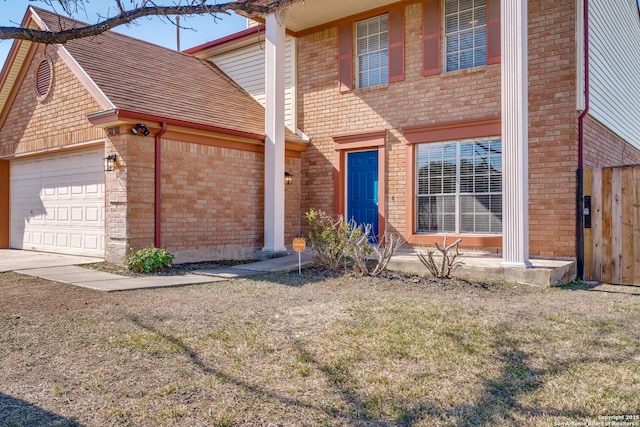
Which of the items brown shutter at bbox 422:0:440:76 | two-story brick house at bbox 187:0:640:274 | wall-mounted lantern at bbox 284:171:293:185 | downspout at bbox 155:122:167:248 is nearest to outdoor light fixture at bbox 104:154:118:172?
downspout at bbox 155:122:167:248

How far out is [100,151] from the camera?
10.3m

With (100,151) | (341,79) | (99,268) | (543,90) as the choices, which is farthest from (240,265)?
(543,90)

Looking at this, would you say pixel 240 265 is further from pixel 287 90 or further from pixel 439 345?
pixel 439 345

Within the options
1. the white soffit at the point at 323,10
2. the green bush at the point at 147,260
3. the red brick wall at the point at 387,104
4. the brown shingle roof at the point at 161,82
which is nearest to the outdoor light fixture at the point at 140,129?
the brown shingle roof at the point at 161,82

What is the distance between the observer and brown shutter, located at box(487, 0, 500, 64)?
31.7ft

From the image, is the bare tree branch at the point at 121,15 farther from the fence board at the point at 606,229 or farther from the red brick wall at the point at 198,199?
the fence board at the point at 606,229

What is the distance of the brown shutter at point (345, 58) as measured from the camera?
11.7 meters

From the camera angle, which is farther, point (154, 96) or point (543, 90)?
point (154, 96)

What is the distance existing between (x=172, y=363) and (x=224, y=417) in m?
1.11

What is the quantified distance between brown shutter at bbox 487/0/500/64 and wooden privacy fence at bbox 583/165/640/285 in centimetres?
295

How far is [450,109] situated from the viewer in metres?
10.2

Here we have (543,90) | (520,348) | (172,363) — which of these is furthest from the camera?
(543,90)

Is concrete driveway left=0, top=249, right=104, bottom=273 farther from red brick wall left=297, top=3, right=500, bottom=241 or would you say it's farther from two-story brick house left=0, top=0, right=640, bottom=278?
red brick wall left=297, top=3, right=500, bottom=241

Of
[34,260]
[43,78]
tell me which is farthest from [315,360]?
[43,78]
